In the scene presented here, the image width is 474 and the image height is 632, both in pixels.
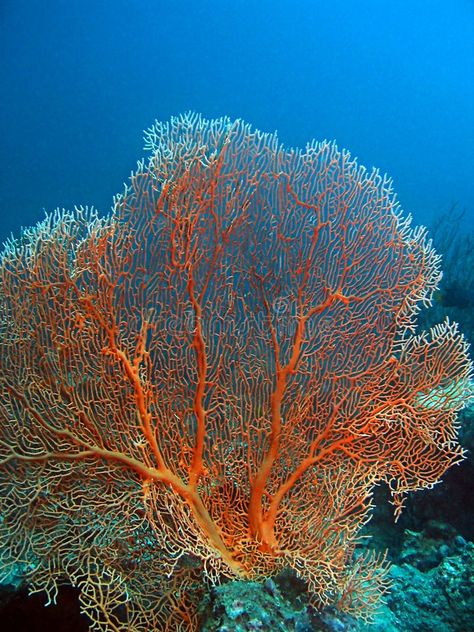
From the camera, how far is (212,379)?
10.9ft

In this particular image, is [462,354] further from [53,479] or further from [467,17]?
[467,17]

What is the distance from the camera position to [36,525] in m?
2.93

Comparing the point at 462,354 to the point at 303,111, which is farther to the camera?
the point at 303,111

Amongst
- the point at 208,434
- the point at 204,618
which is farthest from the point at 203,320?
the point at 204,618

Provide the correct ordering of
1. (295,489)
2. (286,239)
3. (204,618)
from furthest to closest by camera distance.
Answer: (286,239) < (295,489) < (204,618)

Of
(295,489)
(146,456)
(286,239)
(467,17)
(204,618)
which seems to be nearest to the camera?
(204,618)

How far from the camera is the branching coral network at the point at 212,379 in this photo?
2.87 meters

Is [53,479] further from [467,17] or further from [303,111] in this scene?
[467,17]

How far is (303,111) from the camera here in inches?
4437

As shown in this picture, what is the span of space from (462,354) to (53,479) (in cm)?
323

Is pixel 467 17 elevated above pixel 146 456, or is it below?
above

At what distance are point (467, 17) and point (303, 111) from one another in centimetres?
5206

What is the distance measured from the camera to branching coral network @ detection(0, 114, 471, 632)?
9.40 ft

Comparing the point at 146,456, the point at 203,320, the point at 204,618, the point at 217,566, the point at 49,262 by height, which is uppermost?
the point at 49,262
